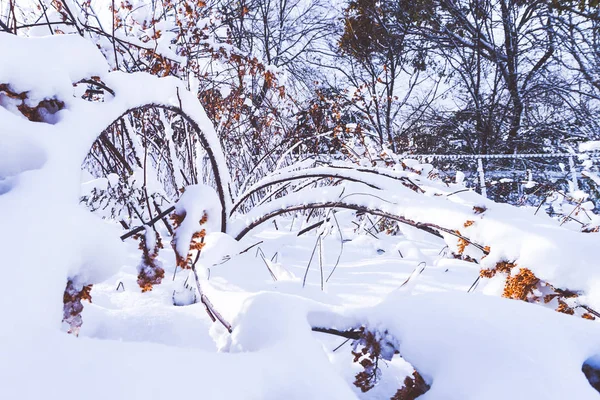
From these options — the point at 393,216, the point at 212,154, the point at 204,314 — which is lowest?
the point at 204,314

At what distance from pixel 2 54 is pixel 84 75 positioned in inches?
6.5

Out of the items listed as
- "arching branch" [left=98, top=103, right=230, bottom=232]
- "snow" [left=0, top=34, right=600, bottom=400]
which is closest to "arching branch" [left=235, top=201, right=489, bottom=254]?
"snow" [left=0, top=34, right=600, bottom=400]

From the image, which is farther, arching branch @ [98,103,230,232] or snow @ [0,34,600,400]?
arching branch @ [98,103,230,232]

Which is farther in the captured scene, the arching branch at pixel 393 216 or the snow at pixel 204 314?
the arching branch at pixel 393 216

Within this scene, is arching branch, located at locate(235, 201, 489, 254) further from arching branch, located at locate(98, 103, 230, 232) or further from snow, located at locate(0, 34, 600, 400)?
arching branch, located at locate(98, 103, 230, 232)

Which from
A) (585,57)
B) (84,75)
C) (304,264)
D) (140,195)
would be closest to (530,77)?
(585,57)

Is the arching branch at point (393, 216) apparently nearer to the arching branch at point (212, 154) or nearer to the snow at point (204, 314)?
the snow at point (204, 314)

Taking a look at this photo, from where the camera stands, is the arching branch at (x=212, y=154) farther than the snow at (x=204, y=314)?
A: Yes

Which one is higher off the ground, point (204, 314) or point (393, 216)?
point (393, 216)

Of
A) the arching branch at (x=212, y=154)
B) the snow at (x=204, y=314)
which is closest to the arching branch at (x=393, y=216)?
the snow at (x=204, y=314)

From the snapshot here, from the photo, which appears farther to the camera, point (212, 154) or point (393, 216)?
point (212, 154)

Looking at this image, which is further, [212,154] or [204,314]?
[212,154]

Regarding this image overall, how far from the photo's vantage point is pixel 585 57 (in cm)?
595

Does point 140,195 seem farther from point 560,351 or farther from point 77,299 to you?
point 560,351
